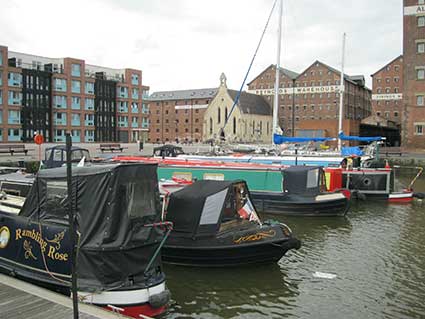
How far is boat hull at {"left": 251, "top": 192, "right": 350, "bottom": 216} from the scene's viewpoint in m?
19.5

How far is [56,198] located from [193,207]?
11.9 ft

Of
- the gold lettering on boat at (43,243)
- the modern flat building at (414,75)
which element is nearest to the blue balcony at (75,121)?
the modern flat building at (414,75)

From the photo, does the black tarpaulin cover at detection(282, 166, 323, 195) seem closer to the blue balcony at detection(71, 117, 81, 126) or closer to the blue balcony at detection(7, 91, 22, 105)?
the blue balcony at detection(7, 91, 22, 105)

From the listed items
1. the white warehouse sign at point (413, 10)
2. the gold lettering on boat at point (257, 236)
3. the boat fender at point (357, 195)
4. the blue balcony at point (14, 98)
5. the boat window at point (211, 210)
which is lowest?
the boat fender at point (357, 195)

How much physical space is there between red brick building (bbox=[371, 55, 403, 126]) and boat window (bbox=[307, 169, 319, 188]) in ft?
268

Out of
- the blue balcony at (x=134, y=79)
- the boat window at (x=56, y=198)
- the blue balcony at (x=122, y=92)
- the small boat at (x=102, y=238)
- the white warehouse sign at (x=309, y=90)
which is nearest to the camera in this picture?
the small boat at (x=102, y=238)

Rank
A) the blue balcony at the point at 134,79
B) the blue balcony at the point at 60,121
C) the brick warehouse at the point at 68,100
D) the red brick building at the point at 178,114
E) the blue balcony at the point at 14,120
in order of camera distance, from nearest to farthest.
→ 1. the blue balcony at the point at 14,120
2. the brick warehouse at the point at 68,100
3. the blue balcony at the point at 60,121
4. the blue balcony at the point at 134,79
5. the red brick building at the point at 178,114

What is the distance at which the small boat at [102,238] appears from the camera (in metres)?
8.05

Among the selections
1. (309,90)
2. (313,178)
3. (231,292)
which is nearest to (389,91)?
(309,90)

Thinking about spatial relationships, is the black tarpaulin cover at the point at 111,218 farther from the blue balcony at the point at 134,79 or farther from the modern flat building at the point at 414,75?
the blue balcony at the point at 134,79

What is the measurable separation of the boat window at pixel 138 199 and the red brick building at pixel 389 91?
309 ft

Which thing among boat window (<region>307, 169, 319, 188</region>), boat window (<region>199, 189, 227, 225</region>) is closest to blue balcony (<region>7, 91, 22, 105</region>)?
boat window (<region>307, 169, 319, 188</region>)

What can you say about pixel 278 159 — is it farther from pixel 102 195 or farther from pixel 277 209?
pixel 102 195

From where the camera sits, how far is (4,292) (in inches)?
306
